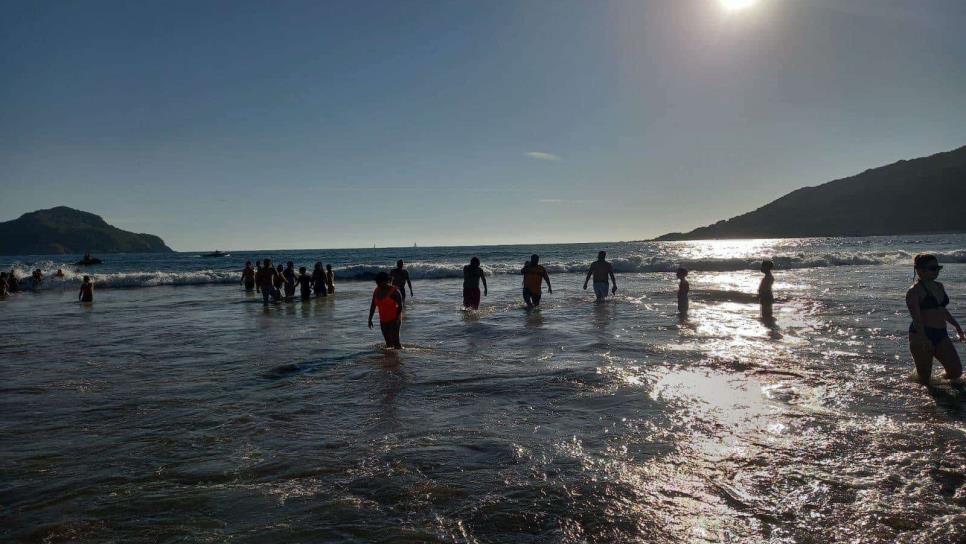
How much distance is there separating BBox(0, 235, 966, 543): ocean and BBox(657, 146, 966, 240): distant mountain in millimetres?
152659

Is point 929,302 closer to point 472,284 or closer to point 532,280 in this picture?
point 532,280

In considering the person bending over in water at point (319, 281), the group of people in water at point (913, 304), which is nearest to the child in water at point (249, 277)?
the person bending over in water at point (319, 281)

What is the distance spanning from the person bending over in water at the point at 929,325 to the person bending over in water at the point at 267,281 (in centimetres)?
2058

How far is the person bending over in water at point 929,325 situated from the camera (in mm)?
7320

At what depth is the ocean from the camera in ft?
12.6

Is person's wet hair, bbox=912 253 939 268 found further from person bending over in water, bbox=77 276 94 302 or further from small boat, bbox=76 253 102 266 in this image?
small boat, bbox=76 253 102 266

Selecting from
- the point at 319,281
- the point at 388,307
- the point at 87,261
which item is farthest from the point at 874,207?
the point at 87,261

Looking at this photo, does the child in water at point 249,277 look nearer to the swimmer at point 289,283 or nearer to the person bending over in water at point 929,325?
the swimmer at point 289,283

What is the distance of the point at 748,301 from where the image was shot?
1945cm

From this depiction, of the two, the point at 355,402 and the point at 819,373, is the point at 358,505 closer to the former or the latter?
the point at 355,402

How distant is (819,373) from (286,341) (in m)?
10.7

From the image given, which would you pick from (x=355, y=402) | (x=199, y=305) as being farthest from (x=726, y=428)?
(x=199, y=305)

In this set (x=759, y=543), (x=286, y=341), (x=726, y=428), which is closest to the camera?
(x=759, y=543)

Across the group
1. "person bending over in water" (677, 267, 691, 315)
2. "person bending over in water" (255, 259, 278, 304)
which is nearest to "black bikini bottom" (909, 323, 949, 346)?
"person bending over in water" (677, 267, 691, 315)
